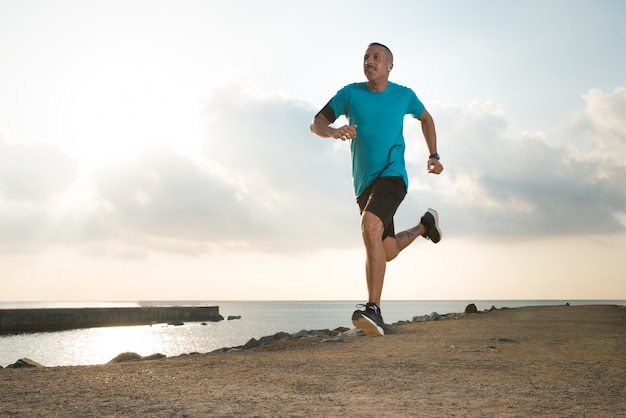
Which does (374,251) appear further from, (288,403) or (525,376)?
(288,403)

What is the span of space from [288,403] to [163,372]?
1.83 meters

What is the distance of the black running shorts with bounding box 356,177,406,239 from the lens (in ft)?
16.4

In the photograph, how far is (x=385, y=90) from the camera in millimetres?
5312

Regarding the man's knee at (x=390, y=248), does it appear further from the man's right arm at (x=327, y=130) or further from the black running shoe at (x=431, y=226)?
the man's right arm at (x=327, y=130)

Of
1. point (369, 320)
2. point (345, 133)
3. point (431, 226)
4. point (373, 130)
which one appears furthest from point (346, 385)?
point (431, 226)

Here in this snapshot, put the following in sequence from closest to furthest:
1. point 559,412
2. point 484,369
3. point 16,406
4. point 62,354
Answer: point 559,412
point 16,406
point 484,369
point 62,354

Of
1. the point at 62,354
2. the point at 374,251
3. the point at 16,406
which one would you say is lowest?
the point at 62,354

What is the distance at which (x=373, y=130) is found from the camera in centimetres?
511

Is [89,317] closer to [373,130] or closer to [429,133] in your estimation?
[429,133]

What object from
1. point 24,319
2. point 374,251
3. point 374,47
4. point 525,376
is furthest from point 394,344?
point 24,319

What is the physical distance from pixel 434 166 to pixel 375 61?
3.98 ft

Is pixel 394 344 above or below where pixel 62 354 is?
above

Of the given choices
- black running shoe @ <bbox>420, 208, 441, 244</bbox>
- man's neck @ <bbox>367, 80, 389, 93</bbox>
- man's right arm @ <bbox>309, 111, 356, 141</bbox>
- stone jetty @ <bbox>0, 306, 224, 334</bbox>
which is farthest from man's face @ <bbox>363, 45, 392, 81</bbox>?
stone jetty @ <bbox>0, 306, 224, 334</bbox>

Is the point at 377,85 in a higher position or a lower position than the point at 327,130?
higher
